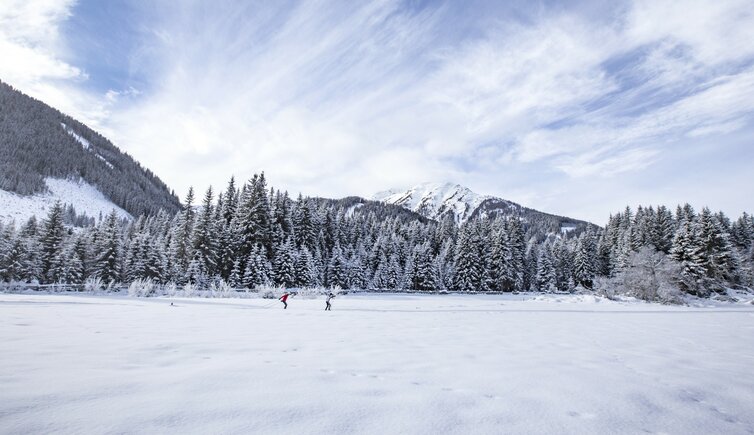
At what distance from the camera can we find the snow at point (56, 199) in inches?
4532

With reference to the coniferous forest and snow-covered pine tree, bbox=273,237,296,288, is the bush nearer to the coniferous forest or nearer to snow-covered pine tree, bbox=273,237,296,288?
the coniferous forest

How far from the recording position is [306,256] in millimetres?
45125

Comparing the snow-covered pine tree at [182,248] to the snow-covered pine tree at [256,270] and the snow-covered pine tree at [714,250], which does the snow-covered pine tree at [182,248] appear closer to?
the snow-covered pine tree at [256,270]

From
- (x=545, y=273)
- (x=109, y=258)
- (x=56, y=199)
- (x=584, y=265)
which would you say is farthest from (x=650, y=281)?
(x=56, y=199)

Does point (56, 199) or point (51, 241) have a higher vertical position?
point (56, 199)

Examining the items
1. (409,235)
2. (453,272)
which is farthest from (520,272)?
(409,235)

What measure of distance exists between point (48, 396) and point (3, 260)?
175 ft

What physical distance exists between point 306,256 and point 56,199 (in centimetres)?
12576

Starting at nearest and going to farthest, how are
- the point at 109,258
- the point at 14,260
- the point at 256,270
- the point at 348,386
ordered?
the point at 348,386, the point at 256,270, the point at 14,260, the point at 109,258

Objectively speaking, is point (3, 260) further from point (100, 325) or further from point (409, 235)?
point (409, 235)

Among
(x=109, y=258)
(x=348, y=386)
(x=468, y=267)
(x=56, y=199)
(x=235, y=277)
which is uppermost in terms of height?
(x=56, y=199)

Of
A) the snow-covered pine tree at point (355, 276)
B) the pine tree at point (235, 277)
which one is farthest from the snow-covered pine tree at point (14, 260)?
the snow-covered pine tree at point (355, 276)

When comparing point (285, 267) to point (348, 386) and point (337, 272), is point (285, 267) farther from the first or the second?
point (348, 386)

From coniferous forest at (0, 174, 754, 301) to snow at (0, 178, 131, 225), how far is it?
8655cm
